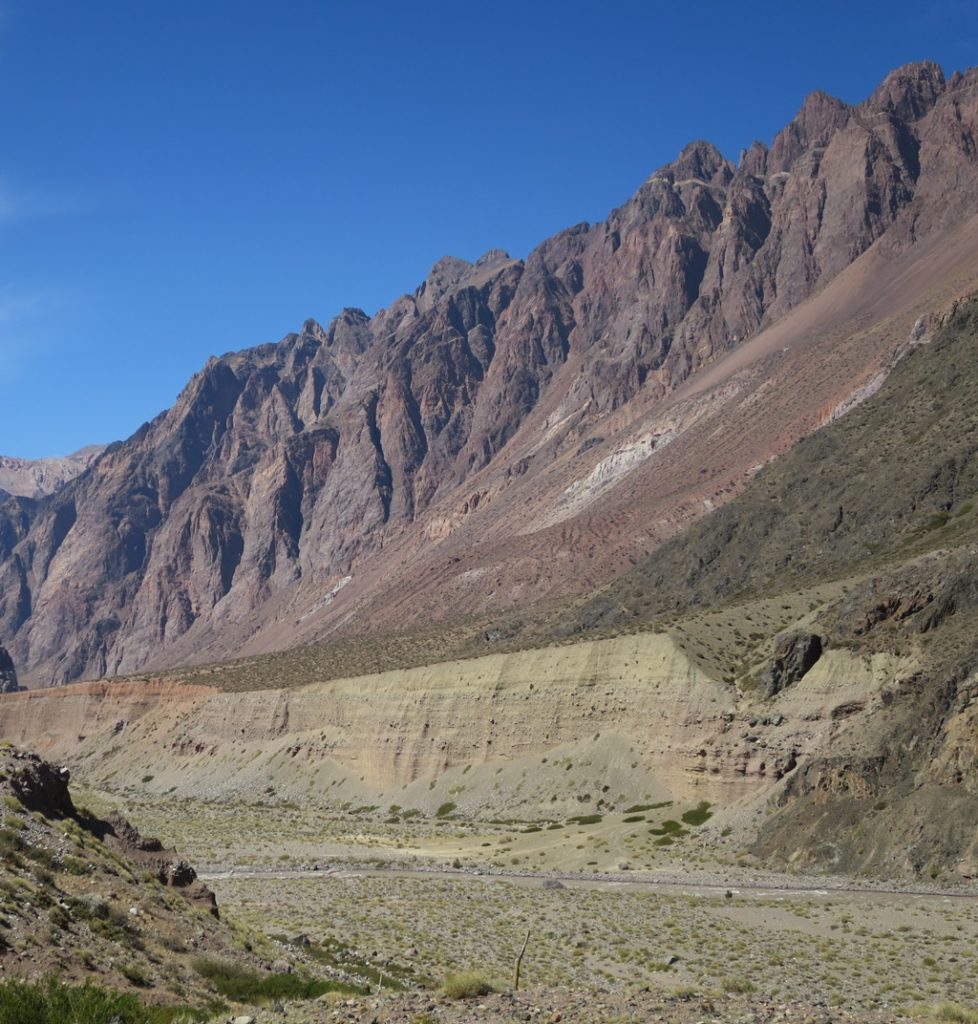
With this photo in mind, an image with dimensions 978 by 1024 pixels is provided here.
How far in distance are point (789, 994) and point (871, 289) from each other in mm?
170267

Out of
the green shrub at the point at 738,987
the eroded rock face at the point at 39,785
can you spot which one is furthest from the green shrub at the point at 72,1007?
the green shrub at the point at 738,987

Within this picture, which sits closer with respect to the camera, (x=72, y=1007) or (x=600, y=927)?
(x=72, y=1007)

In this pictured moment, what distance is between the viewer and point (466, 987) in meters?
16.5

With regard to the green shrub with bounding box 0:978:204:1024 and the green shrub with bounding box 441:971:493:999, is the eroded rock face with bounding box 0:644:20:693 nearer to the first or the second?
the green shrub with bounding box 441:971:493:999

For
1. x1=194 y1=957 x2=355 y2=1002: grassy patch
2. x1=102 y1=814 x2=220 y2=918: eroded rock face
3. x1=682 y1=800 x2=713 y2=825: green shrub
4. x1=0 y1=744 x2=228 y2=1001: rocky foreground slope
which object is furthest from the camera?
x1=682 y1=800 x2=713 y2=825: green shrub

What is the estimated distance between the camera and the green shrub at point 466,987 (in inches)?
645

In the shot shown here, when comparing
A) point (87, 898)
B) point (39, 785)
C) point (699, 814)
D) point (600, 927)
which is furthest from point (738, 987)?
point (699, 814)

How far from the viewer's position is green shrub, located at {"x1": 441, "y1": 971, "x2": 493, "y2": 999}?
16375 millimetres

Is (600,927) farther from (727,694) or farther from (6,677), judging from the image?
(6,677)

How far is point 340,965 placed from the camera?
948 inches

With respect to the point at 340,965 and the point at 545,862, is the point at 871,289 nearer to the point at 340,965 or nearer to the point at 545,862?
the point at 545,862

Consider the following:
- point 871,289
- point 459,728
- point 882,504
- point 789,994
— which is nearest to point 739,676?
point 459,728

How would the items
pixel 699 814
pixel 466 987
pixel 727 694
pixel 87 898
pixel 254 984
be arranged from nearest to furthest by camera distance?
pixel 466 987 < pixel 254 984 < pixel 87 898 < pixel 699 814 < pixel 727 694

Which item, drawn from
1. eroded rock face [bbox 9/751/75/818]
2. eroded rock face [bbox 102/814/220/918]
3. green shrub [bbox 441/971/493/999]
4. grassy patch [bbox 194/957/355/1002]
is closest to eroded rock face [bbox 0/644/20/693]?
eroded rock face [bbox 102/814/220/918]
